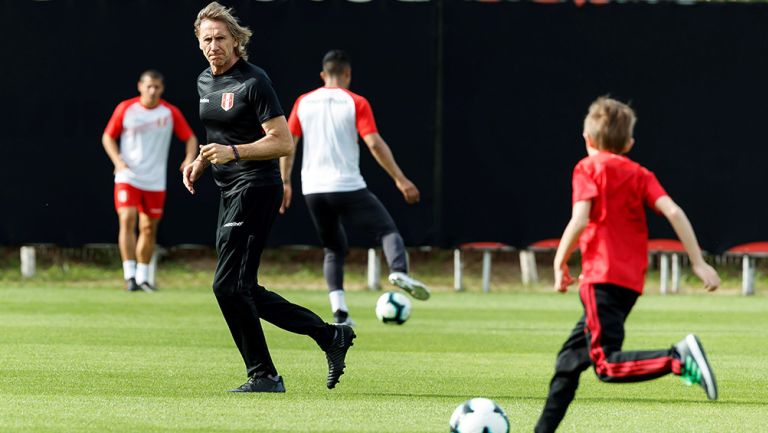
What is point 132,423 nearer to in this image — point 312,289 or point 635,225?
point 635,225

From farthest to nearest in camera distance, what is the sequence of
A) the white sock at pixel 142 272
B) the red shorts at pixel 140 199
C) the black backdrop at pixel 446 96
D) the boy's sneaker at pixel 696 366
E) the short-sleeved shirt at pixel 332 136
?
the black backdrop at pixel 446 96
the white sock at pixel 142 272
the red shorts at pixel 140 199
the short-sleeved shirt at pixel 332 136
the boy's sneaker at pixel 696 366

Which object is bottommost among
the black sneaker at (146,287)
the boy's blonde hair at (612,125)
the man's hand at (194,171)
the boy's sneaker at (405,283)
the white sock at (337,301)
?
the black sneaker at (146,287)

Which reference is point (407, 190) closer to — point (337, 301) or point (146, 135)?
point (337, 301)

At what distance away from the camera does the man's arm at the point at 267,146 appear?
7.11m

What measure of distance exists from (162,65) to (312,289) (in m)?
→ 3.25

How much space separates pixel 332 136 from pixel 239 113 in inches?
167

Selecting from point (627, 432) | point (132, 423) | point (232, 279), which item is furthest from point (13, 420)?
point (627, 432)

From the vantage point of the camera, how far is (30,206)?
17.7 metres

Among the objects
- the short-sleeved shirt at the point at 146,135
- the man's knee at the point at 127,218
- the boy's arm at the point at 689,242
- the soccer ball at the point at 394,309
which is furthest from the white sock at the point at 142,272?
the boy's arm at the point at 689,242

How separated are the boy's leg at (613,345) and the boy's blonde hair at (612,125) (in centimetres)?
57

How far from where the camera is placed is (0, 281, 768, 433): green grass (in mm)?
→ 6570

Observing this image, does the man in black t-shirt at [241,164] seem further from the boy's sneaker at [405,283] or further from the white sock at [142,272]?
the white sock at [142,272]

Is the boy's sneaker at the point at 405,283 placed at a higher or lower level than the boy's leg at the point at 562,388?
lower

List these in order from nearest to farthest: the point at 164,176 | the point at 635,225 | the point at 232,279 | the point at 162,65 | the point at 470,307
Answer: the point at 635,225
the point at 232,279
the point at 470,307
the point at 164,176
the point at 162,65
